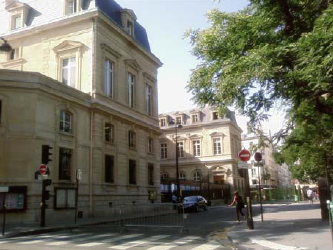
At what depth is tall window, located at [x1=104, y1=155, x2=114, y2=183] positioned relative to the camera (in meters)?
28.1

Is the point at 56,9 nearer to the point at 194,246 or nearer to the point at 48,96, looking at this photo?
the point at 48,96

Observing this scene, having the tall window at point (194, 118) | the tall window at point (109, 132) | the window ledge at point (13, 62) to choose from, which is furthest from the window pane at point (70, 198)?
the tall window at point (194, 118)

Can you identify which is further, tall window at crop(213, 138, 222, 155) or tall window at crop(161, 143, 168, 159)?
tall window at crop(161, 143, 168, 159)

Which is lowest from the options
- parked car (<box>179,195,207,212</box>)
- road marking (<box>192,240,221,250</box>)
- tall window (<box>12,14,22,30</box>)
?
road marking (<box>192,240,221,250</box>)

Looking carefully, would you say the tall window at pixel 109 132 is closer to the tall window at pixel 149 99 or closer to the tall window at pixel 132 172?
the tall window at pixel 132 172

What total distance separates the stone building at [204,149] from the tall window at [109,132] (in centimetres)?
3169

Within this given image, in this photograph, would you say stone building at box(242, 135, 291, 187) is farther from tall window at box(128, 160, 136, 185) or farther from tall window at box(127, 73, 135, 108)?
tall window at box(128, 160, 136, 185)

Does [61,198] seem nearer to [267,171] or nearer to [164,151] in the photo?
[164,151]

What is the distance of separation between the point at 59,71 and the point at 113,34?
5.39 m

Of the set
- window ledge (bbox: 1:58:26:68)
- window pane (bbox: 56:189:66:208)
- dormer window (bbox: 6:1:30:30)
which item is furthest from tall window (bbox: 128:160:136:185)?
dormer window (bbox: 6:1:30:30)

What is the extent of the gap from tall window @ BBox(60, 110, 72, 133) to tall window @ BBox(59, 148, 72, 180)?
133 cm

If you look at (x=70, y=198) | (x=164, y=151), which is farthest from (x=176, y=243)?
(x=164, y=151)

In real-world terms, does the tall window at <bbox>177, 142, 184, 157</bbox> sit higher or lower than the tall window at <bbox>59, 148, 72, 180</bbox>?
higher

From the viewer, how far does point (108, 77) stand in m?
30.0
